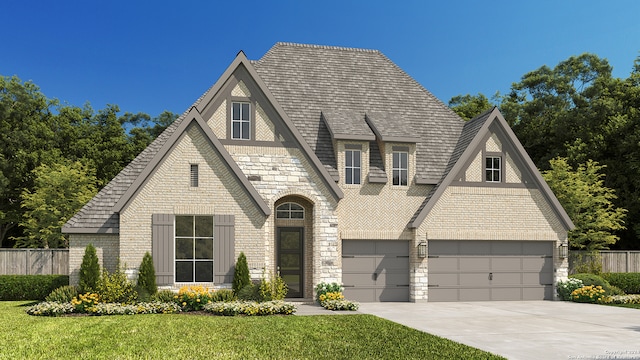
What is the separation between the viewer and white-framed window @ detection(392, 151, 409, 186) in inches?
893

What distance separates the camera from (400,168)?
22750 millimetres

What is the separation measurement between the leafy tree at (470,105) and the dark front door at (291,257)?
25.9 metres

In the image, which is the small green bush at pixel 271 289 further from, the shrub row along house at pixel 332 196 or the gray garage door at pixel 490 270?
the gray garage door at pixel 490 270

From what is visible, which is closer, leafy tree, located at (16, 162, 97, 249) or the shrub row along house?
the shrub row along house

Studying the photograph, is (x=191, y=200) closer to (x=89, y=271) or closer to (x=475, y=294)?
(x=89, y=271)

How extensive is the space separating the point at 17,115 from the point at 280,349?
41687 mm

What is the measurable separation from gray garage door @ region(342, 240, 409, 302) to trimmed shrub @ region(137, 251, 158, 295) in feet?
23.0

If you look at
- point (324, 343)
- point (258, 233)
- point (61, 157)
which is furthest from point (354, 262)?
point (61, 157)

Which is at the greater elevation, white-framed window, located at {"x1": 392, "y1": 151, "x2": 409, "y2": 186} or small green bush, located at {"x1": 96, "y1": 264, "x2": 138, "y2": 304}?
white-framed window, located at {"x1": 392, "y1": 151, "x2": 409, "y2": 186}

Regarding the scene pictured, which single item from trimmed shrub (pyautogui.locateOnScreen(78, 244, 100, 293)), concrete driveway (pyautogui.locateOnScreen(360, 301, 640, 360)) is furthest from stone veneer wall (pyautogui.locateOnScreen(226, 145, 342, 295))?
trimmed shrub (pyautogui.locateOnScreen(78, 244, 100, 293))

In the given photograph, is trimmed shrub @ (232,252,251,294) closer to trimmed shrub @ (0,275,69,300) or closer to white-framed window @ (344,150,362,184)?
white-framed window @ (344,150,362,184)

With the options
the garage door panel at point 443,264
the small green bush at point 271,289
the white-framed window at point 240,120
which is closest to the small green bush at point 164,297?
the small green bush at point 271,289

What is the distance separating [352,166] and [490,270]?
6.84 meters

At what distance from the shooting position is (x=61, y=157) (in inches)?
1740
